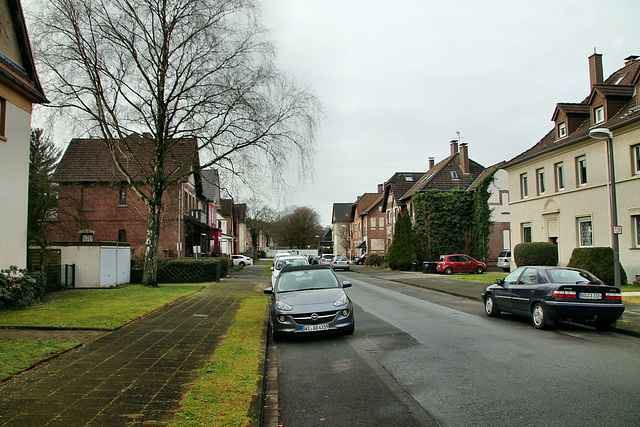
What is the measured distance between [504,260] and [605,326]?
2814cm

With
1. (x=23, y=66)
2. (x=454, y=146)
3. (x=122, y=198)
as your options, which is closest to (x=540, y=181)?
(x=454, y=146)

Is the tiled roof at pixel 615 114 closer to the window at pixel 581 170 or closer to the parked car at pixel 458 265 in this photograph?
the window at pixel 581 170

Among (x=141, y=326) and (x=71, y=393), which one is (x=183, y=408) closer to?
(x=71, y=393)

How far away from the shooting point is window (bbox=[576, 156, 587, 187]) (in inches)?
968

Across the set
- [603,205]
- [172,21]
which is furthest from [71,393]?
[603,205]

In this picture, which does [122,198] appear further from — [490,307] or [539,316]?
[539,316]

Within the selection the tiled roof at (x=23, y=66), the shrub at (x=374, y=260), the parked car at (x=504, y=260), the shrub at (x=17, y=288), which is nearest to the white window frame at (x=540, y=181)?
the parked car at (x=504, y=260)

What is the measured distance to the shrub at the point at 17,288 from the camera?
12.6m

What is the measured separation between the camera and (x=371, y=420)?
15.8ft

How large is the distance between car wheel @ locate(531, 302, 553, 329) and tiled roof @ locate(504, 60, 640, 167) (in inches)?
526

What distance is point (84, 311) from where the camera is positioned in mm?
12500

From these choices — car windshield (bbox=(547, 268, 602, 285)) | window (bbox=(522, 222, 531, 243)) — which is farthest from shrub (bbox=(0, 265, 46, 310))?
window (bbox=(522, 222, 531, 243))

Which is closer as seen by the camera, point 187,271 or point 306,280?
point 306,280

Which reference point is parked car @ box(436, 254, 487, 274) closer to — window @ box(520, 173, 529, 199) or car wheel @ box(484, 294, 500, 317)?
window @ box(520, 173, 529, 199)
